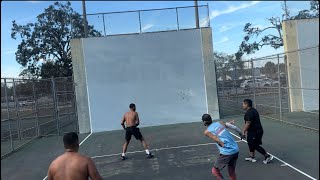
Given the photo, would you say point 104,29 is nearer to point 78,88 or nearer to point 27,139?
point 78,88

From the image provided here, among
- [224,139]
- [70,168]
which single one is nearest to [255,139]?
[224,139]

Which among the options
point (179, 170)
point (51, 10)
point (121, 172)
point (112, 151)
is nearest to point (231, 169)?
point (179, 170)

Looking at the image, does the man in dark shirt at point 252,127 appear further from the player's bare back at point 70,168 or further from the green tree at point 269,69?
the green tree at point 269,69

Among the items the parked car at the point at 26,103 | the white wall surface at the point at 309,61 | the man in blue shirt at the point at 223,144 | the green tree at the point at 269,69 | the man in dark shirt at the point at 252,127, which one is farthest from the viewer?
the white wall surface at the point at 309,61

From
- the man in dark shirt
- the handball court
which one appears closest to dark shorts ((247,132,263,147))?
the man in dark shirt

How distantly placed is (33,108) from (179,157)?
9614 mm

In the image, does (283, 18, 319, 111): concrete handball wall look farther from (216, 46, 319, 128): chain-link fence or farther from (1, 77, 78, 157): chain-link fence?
(1, 77, 78, 157): chain-link fence

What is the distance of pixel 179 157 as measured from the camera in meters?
11.1

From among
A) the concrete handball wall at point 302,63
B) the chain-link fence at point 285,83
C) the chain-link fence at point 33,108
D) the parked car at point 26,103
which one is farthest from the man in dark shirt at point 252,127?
the parked car at point 26,103

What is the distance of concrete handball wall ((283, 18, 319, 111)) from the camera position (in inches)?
772

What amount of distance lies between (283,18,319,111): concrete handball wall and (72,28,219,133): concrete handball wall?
396 centimetres

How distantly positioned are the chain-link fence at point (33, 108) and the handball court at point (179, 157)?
1371mm

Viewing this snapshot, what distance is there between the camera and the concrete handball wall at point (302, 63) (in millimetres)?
19609

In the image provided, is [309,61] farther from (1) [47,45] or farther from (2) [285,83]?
(1) [47,45]
